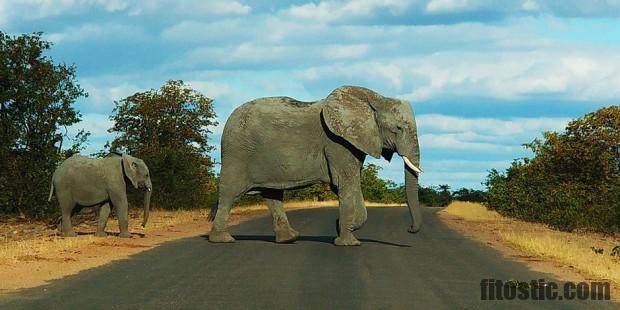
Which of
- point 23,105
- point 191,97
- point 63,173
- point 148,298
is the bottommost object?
point 148,298

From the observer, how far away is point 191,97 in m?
54.8

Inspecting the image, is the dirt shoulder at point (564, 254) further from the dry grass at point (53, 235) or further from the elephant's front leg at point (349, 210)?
the dry grass at point (53, 235)

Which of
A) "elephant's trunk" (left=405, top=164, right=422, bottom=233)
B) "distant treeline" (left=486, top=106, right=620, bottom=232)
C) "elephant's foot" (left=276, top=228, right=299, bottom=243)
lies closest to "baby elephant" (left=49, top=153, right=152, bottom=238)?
"elephant's foot" (left=276, top=228, right=299, bottom=243)

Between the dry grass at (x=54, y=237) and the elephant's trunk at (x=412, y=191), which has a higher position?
the elephant's trunk at (x=412, y=191)

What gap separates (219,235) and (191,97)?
36.7 m

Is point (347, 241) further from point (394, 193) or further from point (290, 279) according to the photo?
point (394, 193)

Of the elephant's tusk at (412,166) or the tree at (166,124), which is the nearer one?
the elephant's tusk at (412,166)

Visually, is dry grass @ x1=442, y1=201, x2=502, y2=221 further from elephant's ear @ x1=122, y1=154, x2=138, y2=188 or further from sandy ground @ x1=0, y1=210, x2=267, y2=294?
elephant's ear @ x1=122, y1=154, x2=138, y2=188

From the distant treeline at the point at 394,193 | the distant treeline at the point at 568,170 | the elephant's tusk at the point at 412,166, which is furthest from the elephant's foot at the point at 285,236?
the distant treeline at the point at 394,193

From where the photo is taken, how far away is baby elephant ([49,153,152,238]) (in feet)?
66.4

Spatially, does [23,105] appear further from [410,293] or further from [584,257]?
[410,293]

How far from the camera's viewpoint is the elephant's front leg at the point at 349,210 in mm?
17578

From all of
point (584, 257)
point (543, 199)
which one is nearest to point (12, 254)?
point (584, 257)

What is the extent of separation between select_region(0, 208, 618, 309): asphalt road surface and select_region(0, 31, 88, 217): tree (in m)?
11.2
